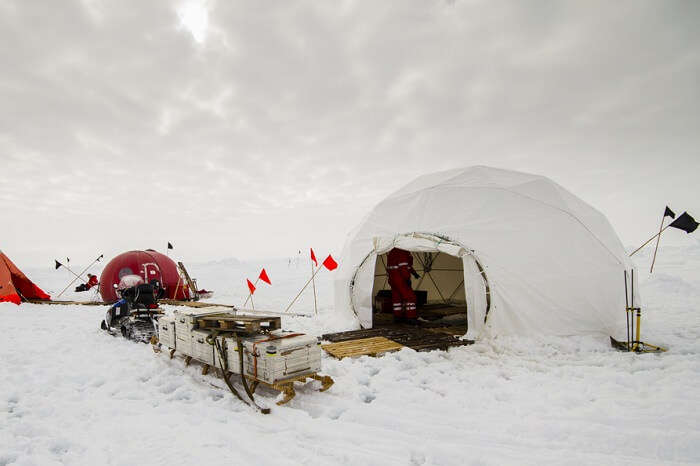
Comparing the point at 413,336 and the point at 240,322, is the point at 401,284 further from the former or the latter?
the point at 240,322

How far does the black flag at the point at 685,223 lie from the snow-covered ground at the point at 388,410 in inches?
97.7

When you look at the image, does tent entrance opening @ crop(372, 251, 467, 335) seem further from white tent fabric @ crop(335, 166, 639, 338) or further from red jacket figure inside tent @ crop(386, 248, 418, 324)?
white tent fabric @ crop(335, 166, 639, 338)

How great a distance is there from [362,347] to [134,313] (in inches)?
211

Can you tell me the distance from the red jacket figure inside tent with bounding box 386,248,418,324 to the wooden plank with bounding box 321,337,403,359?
209 cm

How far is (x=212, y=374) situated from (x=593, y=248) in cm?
786

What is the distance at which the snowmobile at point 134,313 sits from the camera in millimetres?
8250

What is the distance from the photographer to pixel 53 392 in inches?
193

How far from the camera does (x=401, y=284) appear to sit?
9.34 m

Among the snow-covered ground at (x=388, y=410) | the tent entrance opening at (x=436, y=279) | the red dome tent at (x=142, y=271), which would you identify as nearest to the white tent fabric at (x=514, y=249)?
the snow-covered ground at (x=388, y=410)

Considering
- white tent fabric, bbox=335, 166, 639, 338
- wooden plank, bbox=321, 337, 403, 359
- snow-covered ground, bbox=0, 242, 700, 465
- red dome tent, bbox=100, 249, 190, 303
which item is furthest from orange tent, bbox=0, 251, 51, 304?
wooden plank, bbox=321, 337, 403, 359

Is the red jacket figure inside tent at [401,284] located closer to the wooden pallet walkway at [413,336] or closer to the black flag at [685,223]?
the wooden pallet walkway at [413,336]

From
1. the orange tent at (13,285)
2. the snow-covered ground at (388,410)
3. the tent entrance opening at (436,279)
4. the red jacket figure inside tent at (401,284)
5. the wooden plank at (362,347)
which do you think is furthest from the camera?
the orange tent at (13,285)

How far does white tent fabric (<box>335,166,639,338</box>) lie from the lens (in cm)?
744

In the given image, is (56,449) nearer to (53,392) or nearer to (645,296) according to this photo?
(53,392)
